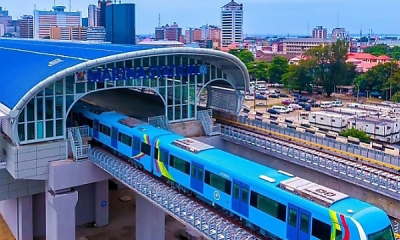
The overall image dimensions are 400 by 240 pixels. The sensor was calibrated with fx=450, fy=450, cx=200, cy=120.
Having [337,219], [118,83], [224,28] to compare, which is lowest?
[337,219]

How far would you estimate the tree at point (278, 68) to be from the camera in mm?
86000

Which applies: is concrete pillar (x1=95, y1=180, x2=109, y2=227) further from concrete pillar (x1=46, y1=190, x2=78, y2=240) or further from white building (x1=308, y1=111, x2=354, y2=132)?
white building (x1=308, y1=111, x2=354, y2=132)

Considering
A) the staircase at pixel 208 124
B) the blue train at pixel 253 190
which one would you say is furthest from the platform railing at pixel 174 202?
the staircase at pixel 208 124

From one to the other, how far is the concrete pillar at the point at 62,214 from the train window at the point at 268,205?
35.7ft

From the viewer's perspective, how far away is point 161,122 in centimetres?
2580

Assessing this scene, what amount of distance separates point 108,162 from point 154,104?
37.6ft

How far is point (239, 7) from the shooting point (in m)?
183

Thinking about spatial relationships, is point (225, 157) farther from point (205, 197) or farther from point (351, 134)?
point (351, 134)

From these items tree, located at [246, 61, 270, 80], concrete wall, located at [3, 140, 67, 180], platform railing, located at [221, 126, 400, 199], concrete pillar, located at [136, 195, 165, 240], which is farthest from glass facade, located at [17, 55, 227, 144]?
tree, located at [246, 61, 270, 80]

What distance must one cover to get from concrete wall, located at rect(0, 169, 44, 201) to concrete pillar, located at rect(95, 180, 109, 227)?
3517mm

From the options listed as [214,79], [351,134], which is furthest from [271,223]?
[351,134]

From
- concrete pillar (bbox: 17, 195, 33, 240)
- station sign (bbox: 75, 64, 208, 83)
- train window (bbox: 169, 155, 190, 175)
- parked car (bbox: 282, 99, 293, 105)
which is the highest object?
station sign (bbox: 75, 64, 208, 83)

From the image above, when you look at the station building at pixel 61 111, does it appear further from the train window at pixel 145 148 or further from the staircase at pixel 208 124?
the train window at pixel 145 148

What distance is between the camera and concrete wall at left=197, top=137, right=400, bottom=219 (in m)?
17.0
